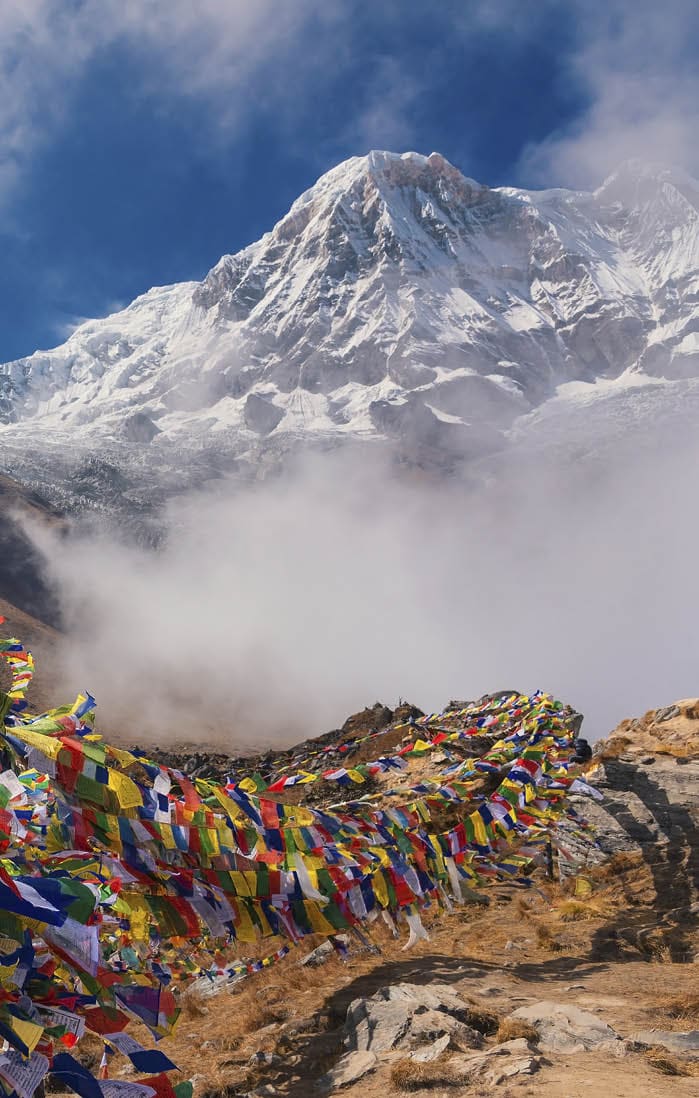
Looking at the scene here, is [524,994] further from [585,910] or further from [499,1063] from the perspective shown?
[585,910]

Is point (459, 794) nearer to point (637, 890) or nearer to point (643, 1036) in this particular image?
point (637, 890)

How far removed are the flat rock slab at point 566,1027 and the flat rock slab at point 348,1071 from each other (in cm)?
141

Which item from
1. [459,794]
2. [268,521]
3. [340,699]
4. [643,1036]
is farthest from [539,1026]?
[268,521]

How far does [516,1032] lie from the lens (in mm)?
5562

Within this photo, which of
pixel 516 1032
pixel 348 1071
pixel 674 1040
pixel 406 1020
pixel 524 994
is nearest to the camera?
pixel 674 1040

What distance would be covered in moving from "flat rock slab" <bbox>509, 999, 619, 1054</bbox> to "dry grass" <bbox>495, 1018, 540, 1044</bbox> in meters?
0.06

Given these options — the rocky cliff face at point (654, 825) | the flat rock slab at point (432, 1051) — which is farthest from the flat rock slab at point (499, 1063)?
the rocky cliff face at point (654, 825)

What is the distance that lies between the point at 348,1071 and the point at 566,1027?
6.20 ft

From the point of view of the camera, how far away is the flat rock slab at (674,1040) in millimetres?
5168

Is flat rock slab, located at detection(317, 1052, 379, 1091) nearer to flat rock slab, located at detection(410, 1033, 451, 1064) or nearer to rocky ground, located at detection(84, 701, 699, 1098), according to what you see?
rocky ground, located at detection(84, 701, 699, 1098)

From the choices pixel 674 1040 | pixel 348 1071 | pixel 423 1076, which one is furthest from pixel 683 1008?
pixel 348 1071

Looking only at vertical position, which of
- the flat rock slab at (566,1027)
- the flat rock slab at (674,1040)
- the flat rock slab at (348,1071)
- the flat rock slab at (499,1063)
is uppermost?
the flat rock slab at (348,1071)

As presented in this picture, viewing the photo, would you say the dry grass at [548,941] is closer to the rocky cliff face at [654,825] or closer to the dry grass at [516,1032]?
the rocky cliff face at [654,825]

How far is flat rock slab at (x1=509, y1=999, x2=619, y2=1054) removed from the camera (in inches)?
210
